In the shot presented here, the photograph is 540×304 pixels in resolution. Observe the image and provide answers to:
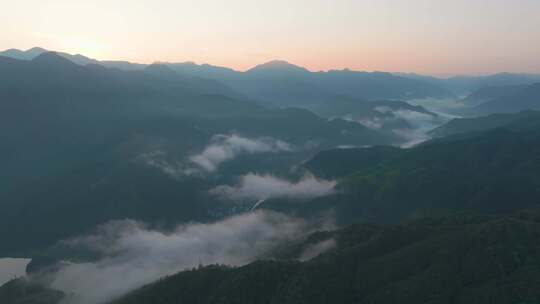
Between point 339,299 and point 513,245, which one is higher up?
point 513,245

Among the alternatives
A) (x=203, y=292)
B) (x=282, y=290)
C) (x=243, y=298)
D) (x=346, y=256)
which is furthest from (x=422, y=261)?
(x=203, y=292)

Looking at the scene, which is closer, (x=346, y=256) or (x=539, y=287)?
(x=539, y=287)

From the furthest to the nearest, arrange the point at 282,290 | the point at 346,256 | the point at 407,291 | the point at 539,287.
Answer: the point at 346,256, the point at 282,290, the point at 407,291, the point at 539,287

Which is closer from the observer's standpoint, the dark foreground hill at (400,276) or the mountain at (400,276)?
the dark foreground hill at (400,276)

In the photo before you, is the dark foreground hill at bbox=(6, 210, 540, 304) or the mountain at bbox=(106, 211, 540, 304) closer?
the dark foreground hill at bbox=(6, 210, 540, 304)

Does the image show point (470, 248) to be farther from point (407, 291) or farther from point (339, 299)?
point (339, 299)

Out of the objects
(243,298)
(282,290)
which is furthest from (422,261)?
(243,298)

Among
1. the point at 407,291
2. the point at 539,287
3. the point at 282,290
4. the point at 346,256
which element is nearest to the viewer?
the point at 539,287
